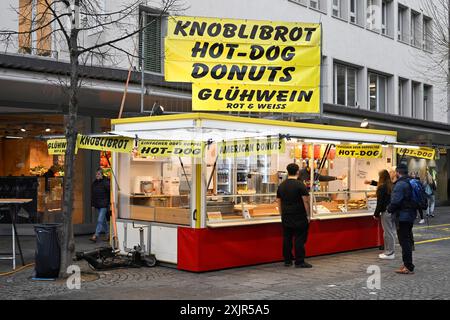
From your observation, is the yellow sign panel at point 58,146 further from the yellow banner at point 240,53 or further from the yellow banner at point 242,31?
the yellow banner at point 242,31

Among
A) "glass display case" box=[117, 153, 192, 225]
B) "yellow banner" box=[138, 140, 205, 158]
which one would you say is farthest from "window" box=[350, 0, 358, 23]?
"yellow banner" box=[138, 140, 205, 158]

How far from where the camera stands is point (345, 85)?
83.3ft

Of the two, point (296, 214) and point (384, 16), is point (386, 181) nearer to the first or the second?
point (296, 214)

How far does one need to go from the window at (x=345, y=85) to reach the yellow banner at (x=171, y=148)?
15566 millimetres

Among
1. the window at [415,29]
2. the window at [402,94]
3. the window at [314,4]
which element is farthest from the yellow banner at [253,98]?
the window at [415,29]

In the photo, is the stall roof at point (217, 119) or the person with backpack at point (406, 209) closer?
the person with backpack at point (406, 209)

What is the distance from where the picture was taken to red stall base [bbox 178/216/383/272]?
10.4 m

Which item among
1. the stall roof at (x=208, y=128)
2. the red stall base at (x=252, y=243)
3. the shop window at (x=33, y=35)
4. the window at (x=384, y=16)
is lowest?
the red stall base at (x=252, y=243)

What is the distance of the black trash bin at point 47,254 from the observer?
9.77 m

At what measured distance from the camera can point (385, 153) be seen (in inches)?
571

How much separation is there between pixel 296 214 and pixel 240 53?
11.0 feet

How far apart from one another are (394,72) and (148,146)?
20531 mm

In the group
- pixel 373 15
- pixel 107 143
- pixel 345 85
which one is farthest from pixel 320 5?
pixel 107 143
